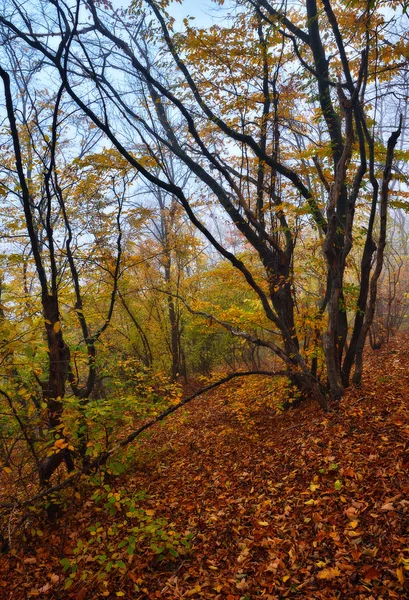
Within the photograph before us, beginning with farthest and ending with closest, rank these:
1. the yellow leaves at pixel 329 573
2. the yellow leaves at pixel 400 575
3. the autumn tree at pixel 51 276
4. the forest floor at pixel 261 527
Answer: the autumn tree at pixel 51 276
the forest floor at pixel 261 527
the yellow leaves at pixel 329 573
the yellow leaves at pixel 400 575

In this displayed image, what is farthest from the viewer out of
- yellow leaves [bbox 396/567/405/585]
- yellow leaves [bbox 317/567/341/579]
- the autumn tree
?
the autumn tree

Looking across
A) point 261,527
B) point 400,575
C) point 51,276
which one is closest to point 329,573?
point 400,575

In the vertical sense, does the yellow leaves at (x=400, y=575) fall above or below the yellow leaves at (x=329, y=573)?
above

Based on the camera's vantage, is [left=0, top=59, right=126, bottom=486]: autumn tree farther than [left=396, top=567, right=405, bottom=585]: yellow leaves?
Yes

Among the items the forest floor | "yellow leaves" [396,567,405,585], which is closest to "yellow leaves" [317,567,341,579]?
the forest floor

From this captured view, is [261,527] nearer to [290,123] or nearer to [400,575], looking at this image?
[400,575]

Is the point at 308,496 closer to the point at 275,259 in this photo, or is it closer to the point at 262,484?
the point at 262,484

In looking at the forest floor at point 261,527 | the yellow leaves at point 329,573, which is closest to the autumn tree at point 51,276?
the forest floor at point 261,527

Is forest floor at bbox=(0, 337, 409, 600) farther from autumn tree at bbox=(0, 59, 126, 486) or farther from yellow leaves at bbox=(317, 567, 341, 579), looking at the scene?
autumn tree at bbox=(0, 59, 126, 486)

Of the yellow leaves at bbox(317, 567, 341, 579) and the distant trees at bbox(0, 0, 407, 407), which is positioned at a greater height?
the distant trees at bbox(0, 0, 407, 407)

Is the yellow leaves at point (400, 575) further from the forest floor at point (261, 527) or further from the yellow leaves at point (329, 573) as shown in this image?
the yellow leaves at point (329, 573)

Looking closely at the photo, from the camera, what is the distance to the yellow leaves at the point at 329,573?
2.55 meters

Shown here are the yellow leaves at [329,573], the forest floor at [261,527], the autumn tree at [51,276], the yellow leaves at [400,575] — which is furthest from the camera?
the autumn tree at [51,276]

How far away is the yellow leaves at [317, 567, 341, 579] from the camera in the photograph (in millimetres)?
2555
